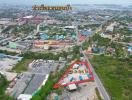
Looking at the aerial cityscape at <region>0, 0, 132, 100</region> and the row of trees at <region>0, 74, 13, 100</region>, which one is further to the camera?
the aerial cityscape at <region>0, 0, 132, 100</region>

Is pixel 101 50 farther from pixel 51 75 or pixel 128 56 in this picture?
pixel 51 75

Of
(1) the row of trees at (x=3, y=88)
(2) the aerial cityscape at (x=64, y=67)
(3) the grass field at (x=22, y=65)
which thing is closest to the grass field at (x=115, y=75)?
(2) the aerial cityscape at (x=64, y=67)

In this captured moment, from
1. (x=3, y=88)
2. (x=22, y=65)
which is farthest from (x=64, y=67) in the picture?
(x=3, y=88)

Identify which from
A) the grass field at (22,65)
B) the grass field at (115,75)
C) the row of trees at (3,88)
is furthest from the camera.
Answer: the grass field at (22,65)

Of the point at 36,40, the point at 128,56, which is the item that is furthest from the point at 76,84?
the point at 36,40

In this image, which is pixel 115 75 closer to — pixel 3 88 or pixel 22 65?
pixel 22 65

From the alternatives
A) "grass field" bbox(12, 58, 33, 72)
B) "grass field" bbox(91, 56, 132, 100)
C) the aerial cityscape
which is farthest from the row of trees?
"grass field" bbox(91, 56, 132, 100)

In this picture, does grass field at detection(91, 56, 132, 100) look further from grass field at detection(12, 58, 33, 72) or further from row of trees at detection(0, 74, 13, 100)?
row of trees at detection(0, 74, 13, 100)

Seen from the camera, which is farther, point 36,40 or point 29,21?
point 29,21

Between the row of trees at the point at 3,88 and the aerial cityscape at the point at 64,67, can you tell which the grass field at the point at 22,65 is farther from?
the row of trees at the point at 3,88
